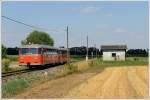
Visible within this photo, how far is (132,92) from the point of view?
16.3 m

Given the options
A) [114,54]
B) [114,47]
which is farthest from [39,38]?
[114,54]

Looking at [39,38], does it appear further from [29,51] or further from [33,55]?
→ [33,55]

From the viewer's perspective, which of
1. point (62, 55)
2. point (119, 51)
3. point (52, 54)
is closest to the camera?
point (52, 54)

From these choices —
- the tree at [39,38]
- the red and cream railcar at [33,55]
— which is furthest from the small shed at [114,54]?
the red and cream railcar at [33,55]

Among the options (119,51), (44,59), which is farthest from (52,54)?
(119,51)

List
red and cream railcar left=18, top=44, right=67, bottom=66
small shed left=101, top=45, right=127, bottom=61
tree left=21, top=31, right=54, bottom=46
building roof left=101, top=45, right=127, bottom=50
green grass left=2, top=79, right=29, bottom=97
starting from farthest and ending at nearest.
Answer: tree left=21, top=31, right=54, bottom=46, building roof left=101, top=45, right=127, bottom=50, small shed left=101, top=45, right=127, bottom=61, red and cream railcar left=18, top=44, right=67, bottom=66, green grass left=2, top=79, right=29, bottom=97

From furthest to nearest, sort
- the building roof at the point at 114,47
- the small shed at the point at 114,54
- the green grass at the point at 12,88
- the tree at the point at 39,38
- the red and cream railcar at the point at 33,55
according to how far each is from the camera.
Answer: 1. the tree at the point at 39,38
2. the building roof at the point at 114,47
3. the small shed at the point at 114,54
4. the red and cream railcar at the point at 33,55
5. the green grass at the point at 12,88

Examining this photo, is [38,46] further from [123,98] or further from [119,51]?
[119,51]

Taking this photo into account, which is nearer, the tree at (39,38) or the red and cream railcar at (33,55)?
the red and cream railcar at (33,55)

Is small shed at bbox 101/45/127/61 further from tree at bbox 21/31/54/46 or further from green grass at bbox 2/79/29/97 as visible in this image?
green grass at bbox 2/79/29/97

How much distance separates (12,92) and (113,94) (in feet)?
13.1

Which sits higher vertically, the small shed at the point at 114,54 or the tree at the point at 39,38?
the tree at the point at 39,38

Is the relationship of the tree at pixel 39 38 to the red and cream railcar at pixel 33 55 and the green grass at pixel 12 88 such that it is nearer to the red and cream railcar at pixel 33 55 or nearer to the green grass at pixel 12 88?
the red and cream railcar at pixel 33 55

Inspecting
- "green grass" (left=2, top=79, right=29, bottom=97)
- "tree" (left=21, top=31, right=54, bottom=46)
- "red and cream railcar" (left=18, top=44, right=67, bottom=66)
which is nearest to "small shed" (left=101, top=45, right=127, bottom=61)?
"tree" (left=21, top=31, right=54, bottom=46)
